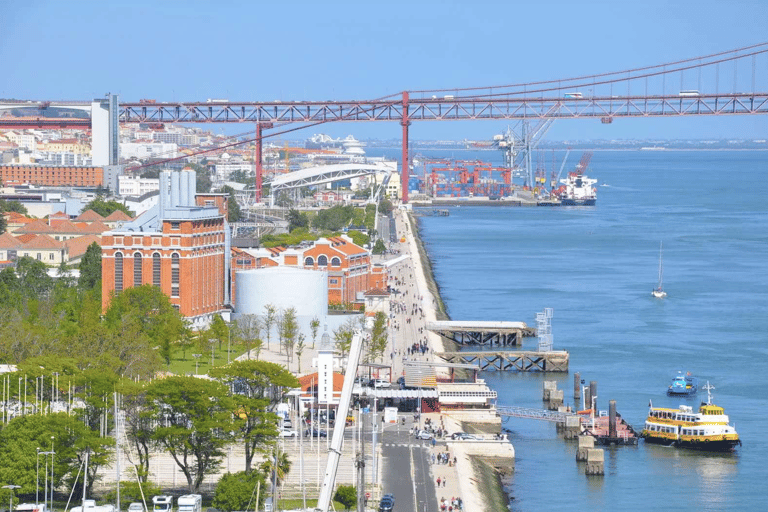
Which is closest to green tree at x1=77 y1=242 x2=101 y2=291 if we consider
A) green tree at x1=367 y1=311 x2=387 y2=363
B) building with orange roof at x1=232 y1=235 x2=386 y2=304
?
building with orange roof at x1=232 y1=235 x2=386 y2=304

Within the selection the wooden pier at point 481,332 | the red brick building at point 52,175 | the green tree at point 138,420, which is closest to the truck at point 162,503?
the green tree at point 138,420

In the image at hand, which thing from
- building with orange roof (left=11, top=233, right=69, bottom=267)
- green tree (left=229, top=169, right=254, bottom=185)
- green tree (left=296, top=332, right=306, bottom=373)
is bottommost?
green tree (left=296, top=332, right=306, bottom=373)

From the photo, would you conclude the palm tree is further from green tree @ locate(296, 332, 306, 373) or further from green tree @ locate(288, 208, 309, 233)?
green tree @ locate(288, 208, 309, 233)

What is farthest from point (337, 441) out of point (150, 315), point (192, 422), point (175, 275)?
point (175, 275)

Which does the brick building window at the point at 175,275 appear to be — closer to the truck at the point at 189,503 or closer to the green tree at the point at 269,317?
the green tree at the point at 269,317

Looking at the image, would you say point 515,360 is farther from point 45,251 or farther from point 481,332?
point 45,251

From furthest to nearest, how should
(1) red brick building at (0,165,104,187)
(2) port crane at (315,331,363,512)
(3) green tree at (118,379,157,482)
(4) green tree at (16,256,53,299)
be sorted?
(1) red brick building at (0,165,104,187), (4) green tree at (16,256,53,299), (3) green tree at (118,379,157,482), (2) port crane at (315,331,363,512)

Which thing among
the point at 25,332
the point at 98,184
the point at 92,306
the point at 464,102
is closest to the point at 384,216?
the point at 464,102
